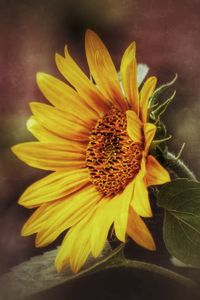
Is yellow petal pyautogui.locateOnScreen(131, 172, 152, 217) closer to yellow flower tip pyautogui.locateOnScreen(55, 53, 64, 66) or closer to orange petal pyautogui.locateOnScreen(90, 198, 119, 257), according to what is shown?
orange petal pyautogui.locateOnScreen(90, 198, 119, 257)

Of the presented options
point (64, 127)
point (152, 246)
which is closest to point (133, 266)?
point (152, 246)

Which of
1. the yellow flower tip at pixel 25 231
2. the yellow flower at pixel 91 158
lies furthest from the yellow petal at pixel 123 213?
the yellow flower tip at pixel 25 231

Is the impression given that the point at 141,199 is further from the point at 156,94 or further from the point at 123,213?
the point at 156,94

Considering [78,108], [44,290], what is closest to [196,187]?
[78,108]

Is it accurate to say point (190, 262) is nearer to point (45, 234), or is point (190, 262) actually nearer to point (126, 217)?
point (126, 217)

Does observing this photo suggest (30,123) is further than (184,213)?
Yes
